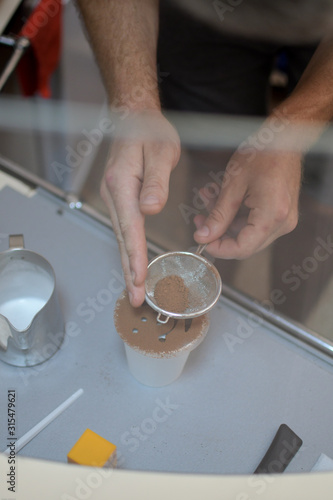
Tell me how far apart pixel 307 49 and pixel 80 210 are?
1.67ft

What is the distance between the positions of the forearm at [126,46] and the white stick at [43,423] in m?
0.46

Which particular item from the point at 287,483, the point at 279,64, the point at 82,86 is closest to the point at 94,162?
the point at 82,86

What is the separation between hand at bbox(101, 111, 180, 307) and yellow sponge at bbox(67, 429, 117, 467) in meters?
0.15

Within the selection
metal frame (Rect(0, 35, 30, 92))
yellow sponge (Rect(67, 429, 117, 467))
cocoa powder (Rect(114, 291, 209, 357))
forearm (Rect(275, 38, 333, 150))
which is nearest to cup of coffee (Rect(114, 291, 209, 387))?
cocoa powder (Rect(114, 291, 209, 357))

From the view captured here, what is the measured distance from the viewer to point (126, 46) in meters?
0.81

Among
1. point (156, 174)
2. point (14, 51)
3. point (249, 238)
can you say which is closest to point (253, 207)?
point (249, 238)

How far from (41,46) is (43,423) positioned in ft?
3.01

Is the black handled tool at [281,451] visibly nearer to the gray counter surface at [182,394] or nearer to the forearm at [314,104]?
the gray counter surface at [182,394]

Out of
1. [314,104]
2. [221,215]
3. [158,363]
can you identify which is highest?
[314,104]

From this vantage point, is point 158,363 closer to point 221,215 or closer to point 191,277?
point 191,277

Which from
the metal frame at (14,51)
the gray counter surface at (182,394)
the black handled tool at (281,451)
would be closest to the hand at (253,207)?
the gray counter surface at (182,394)

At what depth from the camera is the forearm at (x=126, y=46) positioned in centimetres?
77

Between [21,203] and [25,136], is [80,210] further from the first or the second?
[25,136]

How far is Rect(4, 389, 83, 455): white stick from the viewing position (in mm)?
542
